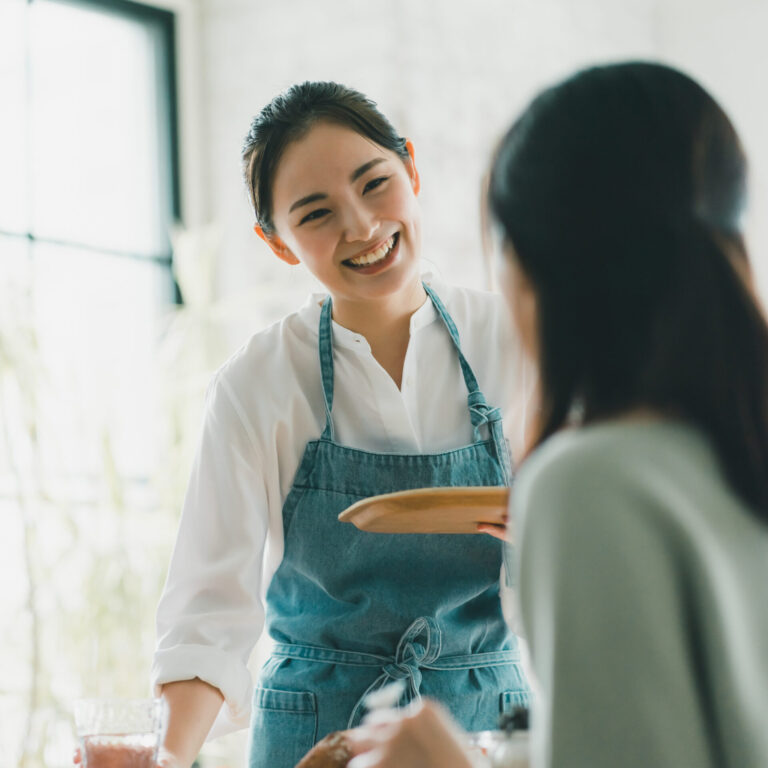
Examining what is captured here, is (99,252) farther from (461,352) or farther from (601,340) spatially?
(601,340)

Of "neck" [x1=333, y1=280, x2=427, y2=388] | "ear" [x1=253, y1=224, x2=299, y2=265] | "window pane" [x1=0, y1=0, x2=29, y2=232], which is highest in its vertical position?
"window pane" [x1=0, y1=0, x2=29, y2=232]

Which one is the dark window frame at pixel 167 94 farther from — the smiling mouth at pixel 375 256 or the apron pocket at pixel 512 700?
the apron pocket at pixel 512 700

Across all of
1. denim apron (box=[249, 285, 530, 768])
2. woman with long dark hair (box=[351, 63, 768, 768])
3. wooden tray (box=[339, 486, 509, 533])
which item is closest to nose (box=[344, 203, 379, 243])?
denim apron (box=[249, 285, 530, 768])

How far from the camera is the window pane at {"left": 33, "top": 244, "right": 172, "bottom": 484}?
303 cm

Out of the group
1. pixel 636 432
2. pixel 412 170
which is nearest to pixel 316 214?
pixel 412 170

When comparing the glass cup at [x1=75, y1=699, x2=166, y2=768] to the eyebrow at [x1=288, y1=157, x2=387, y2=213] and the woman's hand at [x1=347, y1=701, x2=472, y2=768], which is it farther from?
the eyebrow at [x1=288, y1=157, x2=387, y2=213]

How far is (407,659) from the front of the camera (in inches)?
60.4

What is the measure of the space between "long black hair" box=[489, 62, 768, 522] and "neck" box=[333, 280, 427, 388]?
3.02 feet

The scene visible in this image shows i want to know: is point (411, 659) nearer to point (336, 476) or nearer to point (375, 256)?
point (336, 476)

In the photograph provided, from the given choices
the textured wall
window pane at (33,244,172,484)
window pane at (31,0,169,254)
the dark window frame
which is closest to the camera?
window pane at (33,244,172,484)

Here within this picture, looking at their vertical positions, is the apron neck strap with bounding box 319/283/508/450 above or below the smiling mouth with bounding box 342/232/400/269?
below

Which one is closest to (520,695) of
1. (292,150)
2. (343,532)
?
(343,532)

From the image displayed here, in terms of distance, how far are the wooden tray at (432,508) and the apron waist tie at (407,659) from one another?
12.5 inches

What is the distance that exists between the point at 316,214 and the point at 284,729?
0.73 m
